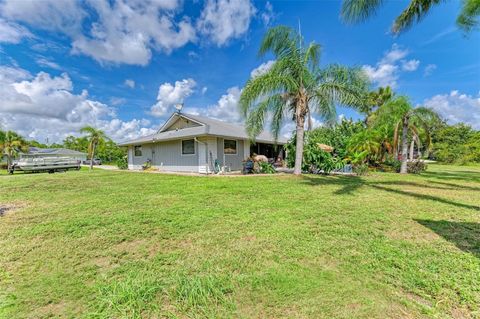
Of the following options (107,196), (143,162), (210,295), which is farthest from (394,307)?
(143,162)

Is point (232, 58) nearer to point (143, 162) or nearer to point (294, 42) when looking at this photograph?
point (294, 42)

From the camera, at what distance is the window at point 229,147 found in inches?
608

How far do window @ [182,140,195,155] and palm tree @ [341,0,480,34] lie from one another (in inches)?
450

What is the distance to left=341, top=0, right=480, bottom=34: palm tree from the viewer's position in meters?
7.45

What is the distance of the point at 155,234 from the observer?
12.9 feet

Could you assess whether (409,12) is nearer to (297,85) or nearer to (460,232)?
(297,85)

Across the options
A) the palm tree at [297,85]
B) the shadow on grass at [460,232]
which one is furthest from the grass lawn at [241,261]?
the palm tree at [297,85]

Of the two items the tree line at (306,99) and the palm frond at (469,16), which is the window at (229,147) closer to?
the tree line at (306,99)

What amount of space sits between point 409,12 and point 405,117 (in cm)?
724

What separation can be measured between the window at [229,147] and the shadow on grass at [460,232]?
12.1 m

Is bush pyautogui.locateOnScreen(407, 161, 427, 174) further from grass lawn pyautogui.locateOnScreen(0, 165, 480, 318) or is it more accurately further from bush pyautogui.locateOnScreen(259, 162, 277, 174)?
grass lawn pyautogui.locateOnScreen(0, 165, 480, 318)

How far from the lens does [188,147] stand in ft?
51.9

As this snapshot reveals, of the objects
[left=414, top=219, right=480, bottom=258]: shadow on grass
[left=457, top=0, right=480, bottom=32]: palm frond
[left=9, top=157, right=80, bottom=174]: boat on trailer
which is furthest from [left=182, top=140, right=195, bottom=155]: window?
[left=9, top=157, right=80, bottom=174]: boat on trailer

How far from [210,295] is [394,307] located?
1842 millimetres
